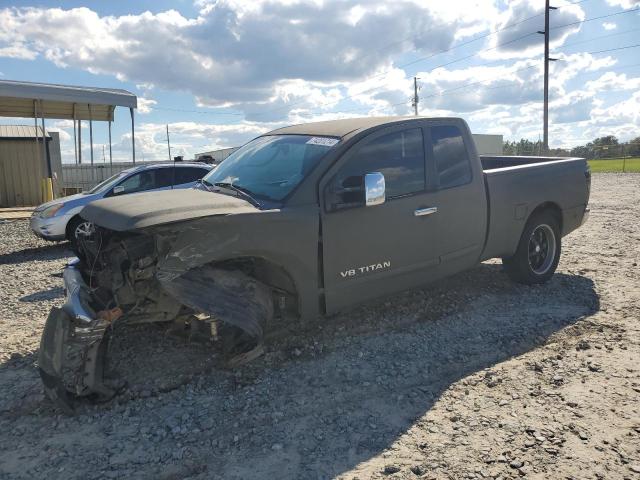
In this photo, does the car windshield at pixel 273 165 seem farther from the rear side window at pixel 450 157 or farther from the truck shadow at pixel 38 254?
the truck shadow at pixel 38 254

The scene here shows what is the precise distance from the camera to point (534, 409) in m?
3.49

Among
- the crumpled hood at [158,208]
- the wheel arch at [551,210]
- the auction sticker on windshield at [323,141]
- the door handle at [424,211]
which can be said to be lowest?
the wheel arch at [551,210]

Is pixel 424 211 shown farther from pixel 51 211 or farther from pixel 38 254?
pixel 38 254

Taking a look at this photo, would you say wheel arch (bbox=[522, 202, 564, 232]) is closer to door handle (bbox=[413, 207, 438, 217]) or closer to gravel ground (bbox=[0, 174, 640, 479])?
gravel ground (bbox=[0, 174, 640, 479])

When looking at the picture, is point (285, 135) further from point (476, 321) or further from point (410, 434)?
point (410, 434)

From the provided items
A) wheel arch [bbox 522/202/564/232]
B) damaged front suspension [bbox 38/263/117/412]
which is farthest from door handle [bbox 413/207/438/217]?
damaged front suspension [bbox 38/263/117/412]

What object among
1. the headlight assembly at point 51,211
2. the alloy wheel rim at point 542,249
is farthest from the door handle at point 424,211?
the headlight assembly at point 51,211

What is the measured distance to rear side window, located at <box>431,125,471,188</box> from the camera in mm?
5113

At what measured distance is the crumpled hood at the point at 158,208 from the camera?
3.52 meters

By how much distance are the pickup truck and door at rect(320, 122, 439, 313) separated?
0.5 inches

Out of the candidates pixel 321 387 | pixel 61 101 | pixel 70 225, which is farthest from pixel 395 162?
pixel 61 101

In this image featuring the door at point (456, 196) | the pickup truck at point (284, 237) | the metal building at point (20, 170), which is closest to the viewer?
the pickup truck at point (284, 237)

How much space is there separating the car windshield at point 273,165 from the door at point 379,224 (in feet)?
0.86

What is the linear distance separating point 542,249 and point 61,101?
16493mm
